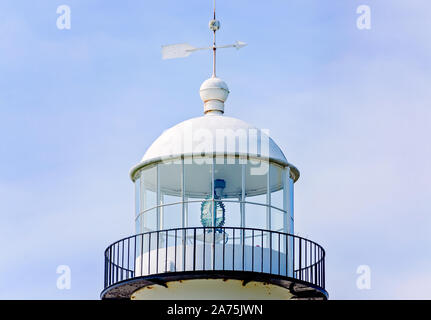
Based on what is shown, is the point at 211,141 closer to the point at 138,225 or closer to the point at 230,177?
the point at 230,177

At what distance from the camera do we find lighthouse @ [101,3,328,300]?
3016 cm

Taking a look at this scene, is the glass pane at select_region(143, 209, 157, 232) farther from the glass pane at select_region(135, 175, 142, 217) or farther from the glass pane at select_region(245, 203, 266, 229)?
the glass pane at select_region(245, 203, 266, 229)

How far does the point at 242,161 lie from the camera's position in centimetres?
3091

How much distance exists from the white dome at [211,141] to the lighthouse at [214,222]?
2cm

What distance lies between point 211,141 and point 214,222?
1.76 meters

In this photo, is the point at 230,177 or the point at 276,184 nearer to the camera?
the point at 230,177

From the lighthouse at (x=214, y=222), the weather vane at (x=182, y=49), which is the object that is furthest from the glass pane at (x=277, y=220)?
the weather vane at (x=182, y=49)

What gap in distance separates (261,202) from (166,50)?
4246 millimetres

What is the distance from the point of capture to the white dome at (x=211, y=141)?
30.9m

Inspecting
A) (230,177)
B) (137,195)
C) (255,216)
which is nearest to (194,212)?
(230,177)

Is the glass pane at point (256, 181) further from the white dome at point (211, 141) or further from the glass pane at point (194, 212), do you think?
the glass pane at point (194, 212)

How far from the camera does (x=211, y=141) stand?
102 feet
